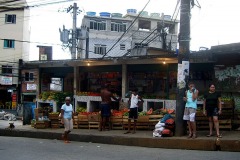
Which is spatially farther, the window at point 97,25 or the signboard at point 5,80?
the window at point 97,25

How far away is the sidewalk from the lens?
10.4m

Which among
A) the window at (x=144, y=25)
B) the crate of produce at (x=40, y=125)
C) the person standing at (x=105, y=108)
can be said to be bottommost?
the crate of produce at (x=40, y=125)

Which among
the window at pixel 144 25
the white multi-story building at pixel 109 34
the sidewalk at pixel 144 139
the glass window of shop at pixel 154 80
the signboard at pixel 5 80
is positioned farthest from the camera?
the window at pixel 144 25

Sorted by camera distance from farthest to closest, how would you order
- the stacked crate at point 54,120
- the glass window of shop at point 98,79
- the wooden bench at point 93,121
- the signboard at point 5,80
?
the signboard at point 5,80
the glass window of shop at point 98,79
the stacked crate at point 54,120
the wooden bench at point 93,121

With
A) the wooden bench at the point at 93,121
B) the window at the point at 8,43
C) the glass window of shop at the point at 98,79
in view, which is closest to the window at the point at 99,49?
the window at the point at 8,43

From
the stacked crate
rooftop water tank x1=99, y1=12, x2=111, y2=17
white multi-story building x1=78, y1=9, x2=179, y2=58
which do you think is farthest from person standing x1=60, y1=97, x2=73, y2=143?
rooftop water tank x1=99, y1=12, x2=111, y2=17

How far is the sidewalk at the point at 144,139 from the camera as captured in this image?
10.4 meters

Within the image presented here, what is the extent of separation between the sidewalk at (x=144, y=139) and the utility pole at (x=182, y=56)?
0.50m

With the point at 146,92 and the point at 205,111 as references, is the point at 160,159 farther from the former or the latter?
the point at 146,92

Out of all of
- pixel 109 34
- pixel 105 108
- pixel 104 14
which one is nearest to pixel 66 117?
pixel 105 108

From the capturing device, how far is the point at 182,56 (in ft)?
38.1

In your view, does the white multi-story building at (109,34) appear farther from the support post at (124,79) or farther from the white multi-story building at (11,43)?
the support post at (124,79)

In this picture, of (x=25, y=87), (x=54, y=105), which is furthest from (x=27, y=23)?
(x=54, y=105)

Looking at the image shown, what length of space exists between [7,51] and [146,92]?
30363mm
